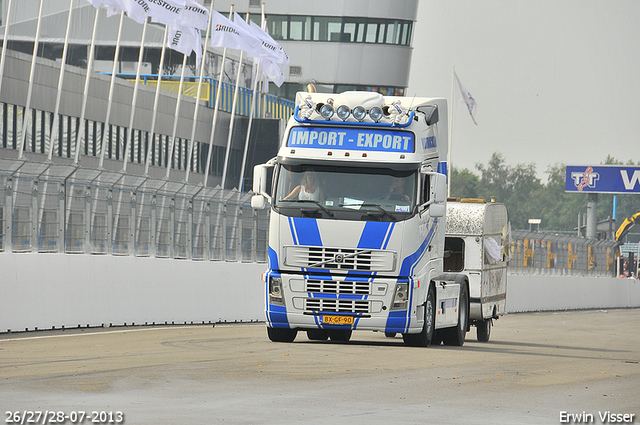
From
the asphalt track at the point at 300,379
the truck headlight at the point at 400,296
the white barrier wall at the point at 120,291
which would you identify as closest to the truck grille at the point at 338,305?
the truck headlight at the point at 400,296

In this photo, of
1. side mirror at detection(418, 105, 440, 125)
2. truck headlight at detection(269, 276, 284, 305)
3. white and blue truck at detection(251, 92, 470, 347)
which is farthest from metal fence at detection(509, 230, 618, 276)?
truck headlight at detection(269, 276, 284, 305)

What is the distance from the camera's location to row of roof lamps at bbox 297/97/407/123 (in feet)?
58.3

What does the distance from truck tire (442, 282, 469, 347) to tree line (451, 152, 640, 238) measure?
157 metres

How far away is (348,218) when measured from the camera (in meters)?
17.2

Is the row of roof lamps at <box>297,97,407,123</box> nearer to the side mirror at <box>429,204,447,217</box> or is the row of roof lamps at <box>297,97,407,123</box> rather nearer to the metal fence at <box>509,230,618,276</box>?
the side mirror at <box>429,204,447,217</box>

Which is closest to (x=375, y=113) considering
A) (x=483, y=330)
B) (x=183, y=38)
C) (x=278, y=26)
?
(x=483, y=330)

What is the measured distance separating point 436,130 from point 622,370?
5.20 m

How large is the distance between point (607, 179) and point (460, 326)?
60.6 metres

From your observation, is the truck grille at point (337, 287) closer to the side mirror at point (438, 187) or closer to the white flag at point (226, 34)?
the side mirror at point (438, 187)

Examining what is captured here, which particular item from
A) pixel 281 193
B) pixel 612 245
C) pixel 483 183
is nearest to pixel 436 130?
pixel 281 193

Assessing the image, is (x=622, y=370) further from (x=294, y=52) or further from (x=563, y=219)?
(x=563, y=219)

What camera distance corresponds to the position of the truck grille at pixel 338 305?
57.2 ft

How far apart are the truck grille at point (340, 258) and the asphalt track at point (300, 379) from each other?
124 cm

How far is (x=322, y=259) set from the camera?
17359 millimetres
